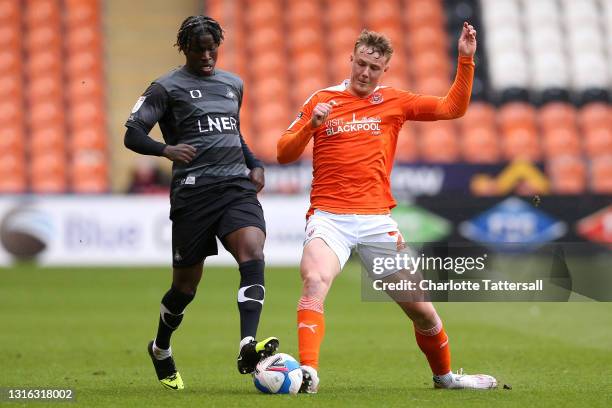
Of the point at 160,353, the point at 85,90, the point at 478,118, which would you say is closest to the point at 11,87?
the point at 85,90

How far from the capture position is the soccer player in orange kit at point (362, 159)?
6.79 meters

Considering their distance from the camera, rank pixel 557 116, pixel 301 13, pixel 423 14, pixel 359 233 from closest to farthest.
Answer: pixel 359 233 < pixel 557 116 < pixel 301 13 < pixel 423 14

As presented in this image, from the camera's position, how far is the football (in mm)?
6516

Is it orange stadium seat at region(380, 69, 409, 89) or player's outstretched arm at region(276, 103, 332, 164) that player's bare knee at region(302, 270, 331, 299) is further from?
orange stadium seat at region(380, 69, 409, 89)

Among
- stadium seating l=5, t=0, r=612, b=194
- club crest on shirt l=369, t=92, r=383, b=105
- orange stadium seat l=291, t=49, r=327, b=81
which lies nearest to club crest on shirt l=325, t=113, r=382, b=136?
club crest on shirt l=369, t=92, r=383, b=105

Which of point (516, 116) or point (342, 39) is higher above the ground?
point (342, 39)

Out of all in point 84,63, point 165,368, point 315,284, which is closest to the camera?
point 315,284

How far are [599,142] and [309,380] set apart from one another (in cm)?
1613

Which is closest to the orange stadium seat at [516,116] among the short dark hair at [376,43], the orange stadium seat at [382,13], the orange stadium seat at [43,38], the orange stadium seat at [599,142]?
the orange stadium seat at [599,142]

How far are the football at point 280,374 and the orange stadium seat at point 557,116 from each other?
16225mm

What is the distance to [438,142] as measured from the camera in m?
21.4

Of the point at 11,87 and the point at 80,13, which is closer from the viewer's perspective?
the point at 11,87

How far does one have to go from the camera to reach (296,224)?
59.3 feet

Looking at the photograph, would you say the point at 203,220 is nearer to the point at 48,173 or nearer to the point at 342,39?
the point at 48,173
